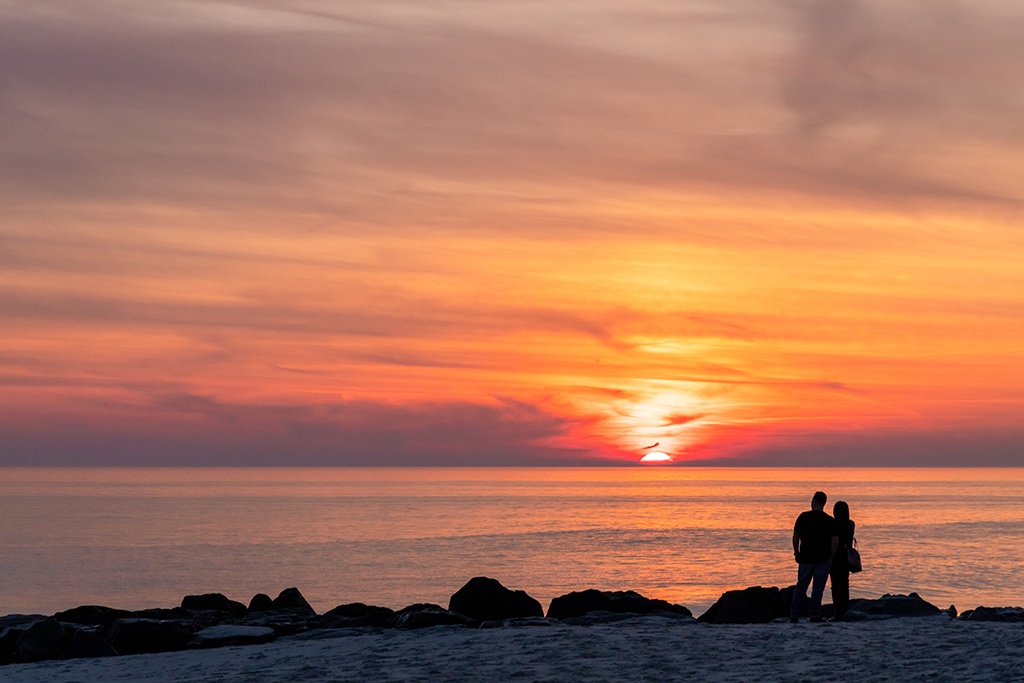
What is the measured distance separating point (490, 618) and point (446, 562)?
4849 centimetres

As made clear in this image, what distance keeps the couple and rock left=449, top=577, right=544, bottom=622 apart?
24.7 feet

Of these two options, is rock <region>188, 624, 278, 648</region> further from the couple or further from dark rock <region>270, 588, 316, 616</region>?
dark rock <region>270, 588, 316, 616</region>

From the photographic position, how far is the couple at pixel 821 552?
60.5 ft

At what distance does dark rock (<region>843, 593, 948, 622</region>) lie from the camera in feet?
65.2

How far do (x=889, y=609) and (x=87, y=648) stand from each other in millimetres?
14866

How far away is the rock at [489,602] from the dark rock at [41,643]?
27.5 feet

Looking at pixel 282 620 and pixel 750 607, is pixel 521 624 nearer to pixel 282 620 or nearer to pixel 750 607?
pixel 750 607

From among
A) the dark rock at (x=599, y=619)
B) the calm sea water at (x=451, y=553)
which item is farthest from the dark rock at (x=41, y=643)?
the calm sea water at (x=451, y=553)

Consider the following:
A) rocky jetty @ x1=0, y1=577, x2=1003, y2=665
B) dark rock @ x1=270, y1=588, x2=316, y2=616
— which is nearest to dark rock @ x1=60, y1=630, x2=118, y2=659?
rocky jetty @ x1=0, y1=577, x2=1003, y2=665

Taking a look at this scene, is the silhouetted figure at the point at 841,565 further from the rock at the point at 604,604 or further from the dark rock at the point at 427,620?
the dark rock at the point at 427,620

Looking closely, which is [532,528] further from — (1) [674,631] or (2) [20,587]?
(1) [674,631]

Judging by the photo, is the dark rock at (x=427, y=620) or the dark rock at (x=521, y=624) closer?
the dark rock at (x=521, y=624)

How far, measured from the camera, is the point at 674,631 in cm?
1697

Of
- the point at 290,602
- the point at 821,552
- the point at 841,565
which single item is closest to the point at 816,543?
the point at 821,552
